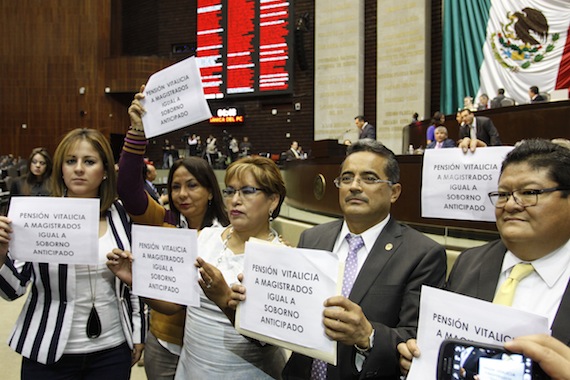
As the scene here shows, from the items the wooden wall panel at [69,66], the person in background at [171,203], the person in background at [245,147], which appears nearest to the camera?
the person in background at [171,203]

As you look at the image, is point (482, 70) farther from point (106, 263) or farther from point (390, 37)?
point (106, 263)

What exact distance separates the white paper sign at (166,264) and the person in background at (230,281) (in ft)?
0.16

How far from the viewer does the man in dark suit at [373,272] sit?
4.45ft

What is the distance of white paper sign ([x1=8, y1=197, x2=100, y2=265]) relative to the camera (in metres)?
1.67

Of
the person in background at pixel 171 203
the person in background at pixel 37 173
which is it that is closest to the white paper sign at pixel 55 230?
the person in background at pixel 171 203

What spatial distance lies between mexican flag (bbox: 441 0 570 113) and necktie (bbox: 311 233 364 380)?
9.24m

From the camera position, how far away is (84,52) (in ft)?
58.9

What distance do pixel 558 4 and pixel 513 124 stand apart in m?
4.10

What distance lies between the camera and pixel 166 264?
1.65 m

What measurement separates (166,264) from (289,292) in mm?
511

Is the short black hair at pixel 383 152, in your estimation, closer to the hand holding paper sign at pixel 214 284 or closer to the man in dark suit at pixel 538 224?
the man in dark suit at pixel 538 224

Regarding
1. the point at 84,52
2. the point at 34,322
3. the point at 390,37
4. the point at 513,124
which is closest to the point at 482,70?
the point at 390,37

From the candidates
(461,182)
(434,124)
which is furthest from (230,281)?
(434,124)

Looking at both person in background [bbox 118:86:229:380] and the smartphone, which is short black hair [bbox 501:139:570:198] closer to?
the smartphone
